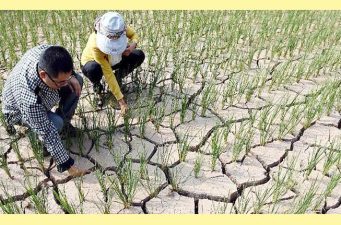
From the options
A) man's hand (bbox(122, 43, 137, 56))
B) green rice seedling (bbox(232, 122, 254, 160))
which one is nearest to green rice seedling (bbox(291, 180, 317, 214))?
green rice seedling (bbox(232, 122, 254, 160))

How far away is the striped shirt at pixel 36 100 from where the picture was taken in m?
2.49

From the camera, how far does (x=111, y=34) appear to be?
2928mm

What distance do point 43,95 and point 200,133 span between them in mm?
1130

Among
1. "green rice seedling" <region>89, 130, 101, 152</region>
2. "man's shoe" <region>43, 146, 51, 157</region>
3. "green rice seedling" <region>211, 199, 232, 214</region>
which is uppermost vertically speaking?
"green rice seedling" <region>89, 130, 101, 152</region>

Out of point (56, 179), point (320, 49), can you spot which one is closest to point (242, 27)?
point (320, 49)

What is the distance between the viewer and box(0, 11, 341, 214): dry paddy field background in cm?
257

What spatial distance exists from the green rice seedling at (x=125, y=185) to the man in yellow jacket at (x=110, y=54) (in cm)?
66

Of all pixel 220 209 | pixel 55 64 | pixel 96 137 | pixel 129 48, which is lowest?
pixel 220 209

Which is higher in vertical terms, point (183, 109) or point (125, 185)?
point (183, 109)

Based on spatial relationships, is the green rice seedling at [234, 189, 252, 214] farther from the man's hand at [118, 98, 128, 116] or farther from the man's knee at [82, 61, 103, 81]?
the man's knee at [82, 61, 103, 81]

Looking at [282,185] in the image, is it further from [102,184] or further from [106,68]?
[106,68]

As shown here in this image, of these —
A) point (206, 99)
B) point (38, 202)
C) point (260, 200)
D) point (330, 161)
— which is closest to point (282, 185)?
point (260, 200)

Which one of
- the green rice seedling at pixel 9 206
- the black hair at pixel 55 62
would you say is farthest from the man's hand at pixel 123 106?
the green rice seedling at pixel 9 206

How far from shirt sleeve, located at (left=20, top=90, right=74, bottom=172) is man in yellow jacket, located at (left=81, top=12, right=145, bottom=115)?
0.66 m
